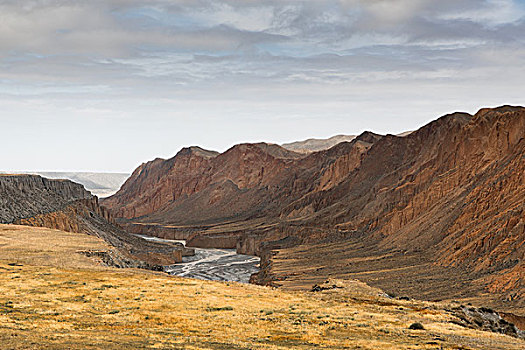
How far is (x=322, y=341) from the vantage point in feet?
94.1

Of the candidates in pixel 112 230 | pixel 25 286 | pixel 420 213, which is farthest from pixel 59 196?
pixel 25 286

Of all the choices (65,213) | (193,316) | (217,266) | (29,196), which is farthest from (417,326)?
(217,266)

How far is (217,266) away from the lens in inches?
4702

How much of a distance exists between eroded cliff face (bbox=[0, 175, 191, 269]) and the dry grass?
25.3m

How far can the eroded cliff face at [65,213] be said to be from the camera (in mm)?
90375

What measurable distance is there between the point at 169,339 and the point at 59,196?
90.2 m

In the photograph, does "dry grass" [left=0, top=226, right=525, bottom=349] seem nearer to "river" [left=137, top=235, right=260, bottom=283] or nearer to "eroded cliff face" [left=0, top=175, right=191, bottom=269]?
"eroded cliff face" [left=0, top=175, right=191, bottom=269]

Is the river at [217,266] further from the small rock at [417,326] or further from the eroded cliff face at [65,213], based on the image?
the small rock at [417,326]

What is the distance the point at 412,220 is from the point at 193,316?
81.7m

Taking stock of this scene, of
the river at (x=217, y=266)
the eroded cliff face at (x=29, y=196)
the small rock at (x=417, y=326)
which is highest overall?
the eroded cliff face at (x=29, y=196)

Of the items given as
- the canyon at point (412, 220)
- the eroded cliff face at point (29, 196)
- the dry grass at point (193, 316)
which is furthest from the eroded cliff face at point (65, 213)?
the dry grass at point (193, 316)

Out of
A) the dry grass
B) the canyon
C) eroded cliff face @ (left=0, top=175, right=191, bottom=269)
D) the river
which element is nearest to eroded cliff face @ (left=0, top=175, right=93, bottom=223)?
eroded cliff face @ (left=0, top=175, right=191, bottom=269)

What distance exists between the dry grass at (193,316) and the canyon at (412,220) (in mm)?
24789

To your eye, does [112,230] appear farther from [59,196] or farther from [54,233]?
[54,233]
